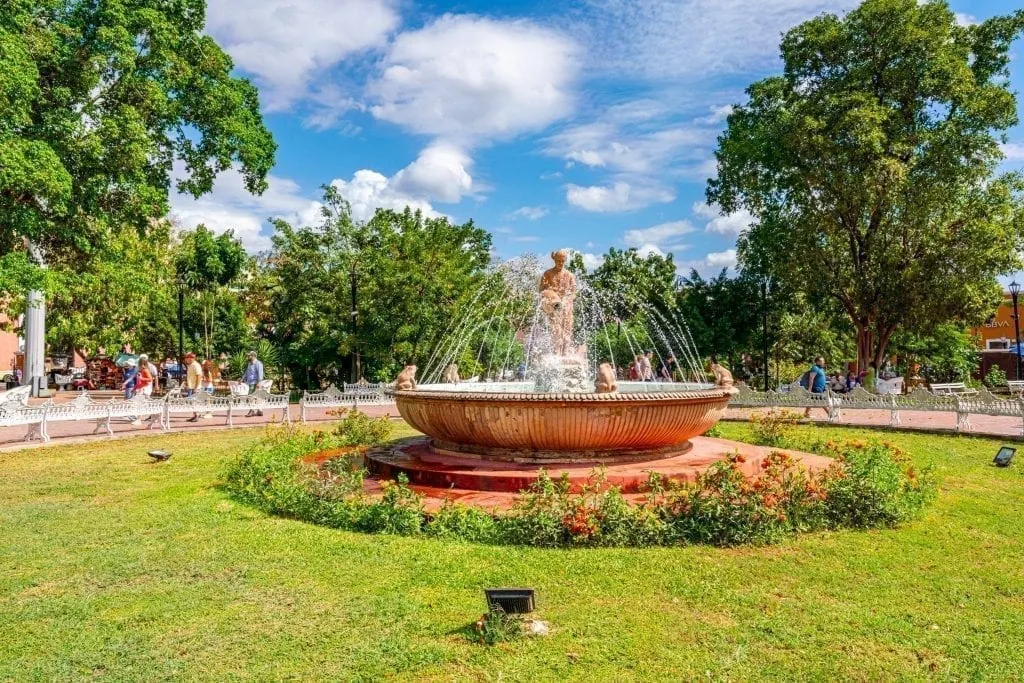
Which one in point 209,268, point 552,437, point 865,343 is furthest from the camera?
point 209,268

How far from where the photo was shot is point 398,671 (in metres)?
3.63

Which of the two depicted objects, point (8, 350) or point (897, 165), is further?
point (8, 350)

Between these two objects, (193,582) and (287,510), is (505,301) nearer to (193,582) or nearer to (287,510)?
(287,510)

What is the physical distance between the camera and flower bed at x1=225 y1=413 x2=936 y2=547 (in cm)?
583

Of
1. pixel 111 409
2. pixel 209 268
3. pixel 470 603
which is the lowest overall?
pixel 470 603

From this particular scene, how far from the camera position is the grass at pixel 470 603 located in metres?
3.70

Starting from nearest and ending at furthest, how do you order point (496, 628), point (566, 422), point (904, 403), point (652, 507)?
point (496, 628) < point (652, 507) < point (566, 422) < point (904, 403)

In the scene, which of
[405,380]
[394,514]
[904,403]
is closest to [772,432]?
[904,403]

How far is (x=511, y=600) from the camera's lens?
13.4ft

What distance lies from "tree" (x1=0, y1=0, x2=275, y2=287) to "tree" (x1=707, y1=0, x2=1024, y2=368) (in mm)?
17370

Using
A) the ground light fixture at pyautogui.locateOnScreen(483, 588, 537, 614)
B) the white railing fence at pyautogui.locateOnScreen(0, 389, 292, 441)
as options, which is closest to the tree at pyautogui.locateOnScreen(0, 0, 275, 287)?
the white railing fence at pyautogui.locateOnScreen(0, 389, 292, 441)

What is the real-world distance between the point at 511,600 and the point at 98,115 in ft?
56.1

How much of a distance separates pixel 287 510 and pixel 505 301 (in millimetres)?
17892

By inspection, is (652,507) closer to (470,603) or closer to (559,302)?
(470,603)
